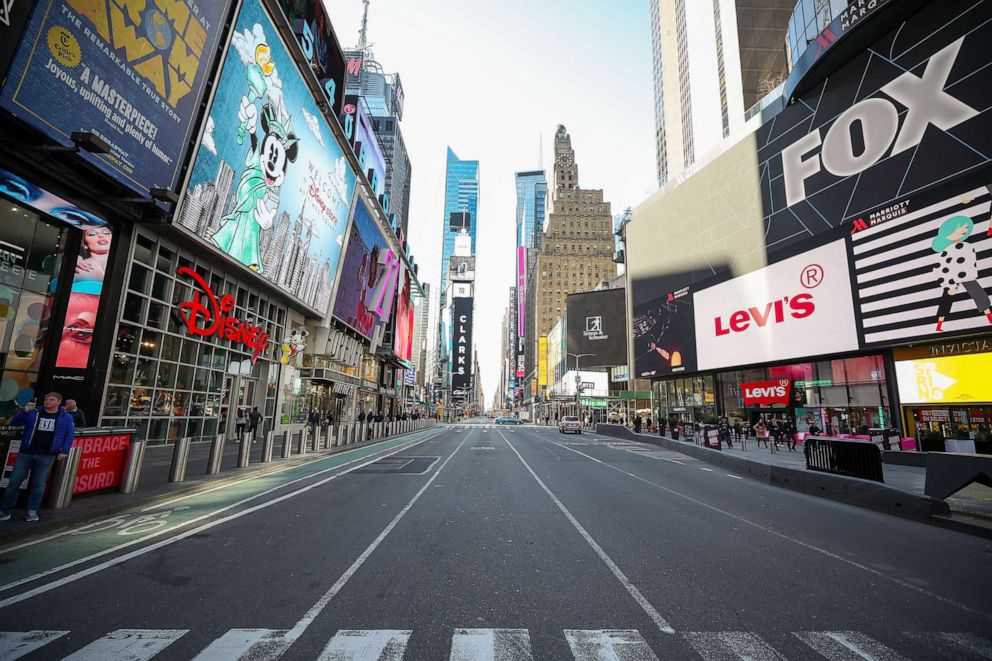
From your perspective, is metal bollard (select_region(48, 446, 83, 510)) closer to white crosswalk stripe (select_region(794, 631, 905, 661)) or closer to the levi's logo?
white crosswalk stripe (select_region(794, 631, 905, 661))

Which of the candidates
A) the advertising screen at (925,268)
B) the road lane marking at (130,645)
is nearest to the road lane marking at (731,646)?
the road lane marking at (130,645)

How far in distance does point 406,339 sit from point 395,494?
2247 inches

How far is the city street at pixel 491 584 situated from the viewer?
3.44 m

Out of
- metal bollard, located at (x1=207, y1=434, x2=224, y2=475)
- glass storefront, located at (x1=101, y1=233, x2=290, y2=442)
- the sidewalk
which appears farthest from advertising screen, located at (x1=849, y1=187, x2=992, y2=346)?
metal bollard, located at (x1=207, y1=434, x2=224, y2=475)

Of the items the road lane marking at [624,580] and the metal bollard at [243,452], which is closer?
the road lane marking at [624,580]

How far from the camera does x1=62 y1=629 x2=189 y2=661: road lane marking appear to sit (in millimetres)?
3143

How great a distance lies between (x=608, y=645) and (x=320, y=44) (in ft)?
99.6

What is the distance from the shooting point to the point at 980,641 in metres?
3.64

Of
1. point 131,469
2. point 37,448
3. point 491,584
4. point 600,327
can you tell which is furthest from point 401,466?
point 600,327

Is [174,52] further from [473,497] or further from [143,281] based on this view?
[473,497]

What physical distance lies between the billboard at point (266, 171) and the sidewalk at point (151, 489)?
28.7 feet

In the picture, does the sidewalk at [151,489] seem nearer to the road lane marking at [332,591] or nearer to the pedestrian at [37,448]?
the pedestrian at [37,448]

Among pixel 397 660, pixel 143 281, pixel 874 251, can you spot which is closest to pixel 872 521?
pixel 397 660

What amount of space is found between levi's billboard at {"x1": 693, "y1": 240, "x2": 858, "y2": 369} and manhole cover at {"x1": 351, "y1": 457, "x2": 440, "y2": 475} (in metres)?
23.7
